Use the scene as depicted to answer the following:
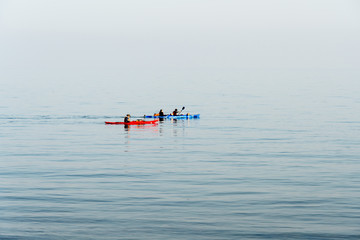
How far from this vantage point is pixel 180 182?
35219 mm

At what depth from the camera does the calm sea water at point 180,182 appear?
86.2ft

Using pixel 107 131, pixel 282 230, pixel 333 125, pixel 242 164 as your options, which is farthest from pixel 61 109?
pixel 282 230

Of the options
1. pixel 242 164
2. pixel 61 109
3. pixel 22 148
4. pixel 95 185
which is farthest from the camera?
pixel 61 109

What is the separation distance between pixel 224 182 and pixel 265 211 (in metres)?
6.85

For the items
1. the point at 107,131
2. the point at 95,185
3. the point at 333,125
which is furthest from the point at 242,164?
the point at 333,125

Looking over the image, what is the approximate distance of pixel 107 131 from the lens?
6322 centimetres

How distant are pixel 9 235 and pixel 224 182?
45.0 feet

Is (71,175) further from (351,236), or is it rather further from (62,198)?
(351,236)

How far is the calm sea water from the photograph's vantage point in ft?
86.2

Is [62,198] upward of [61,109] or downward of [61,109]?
downward

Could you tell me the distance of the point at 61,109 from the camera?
308 feet

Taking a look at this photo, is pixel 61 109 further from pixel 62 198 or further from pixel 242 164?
pixel 62 198

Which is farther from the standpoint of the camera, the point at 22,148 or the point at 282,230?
the point at 22,148

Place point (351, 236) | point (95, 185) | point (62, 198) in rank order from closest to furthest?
point (351, 236) → point (62, 198) → point (95, 185)
